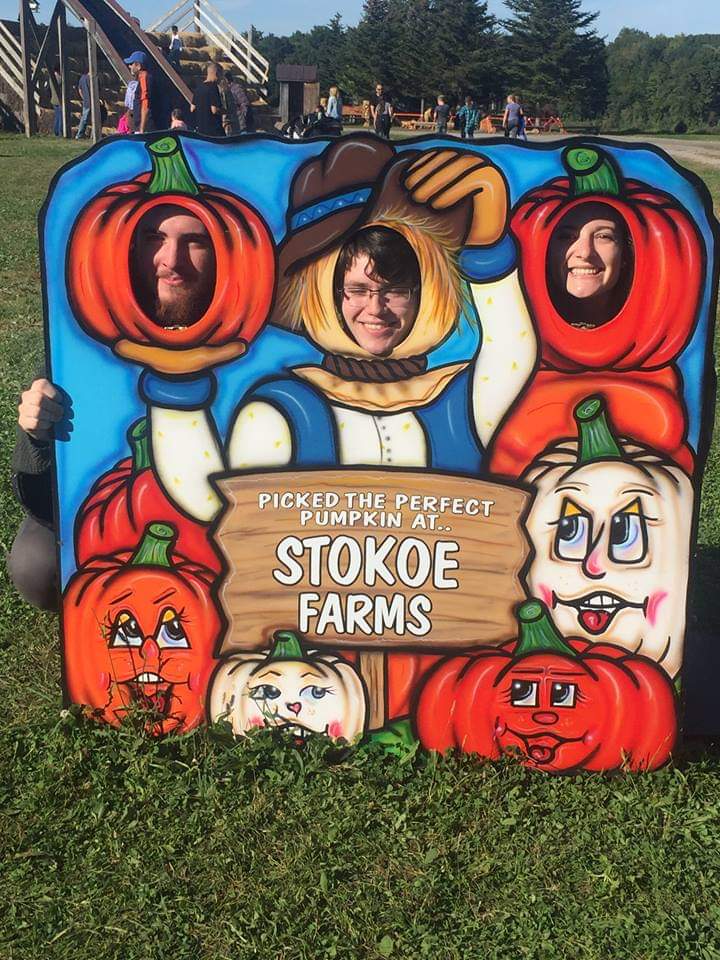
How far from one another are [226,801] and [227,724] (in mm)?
262

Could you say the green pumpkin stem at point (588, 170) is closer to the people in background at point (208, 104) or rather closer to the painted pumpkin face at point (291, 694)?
the painted pumpkin face at point (291, 694)

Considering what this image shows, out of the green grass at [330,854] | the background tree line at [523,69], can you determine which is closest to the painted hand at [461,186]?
the green grass at [330,854]

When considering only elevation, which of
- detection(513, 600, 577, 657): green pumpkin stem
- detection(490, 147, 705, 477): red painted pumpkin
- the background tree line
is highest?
the background tree line

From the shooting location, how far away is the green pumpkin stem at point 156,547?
9.84ft

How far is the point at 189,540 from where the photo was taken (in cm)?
300

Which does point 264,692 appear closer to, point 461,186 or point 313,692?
point 313,692

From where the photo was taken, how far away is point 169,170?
279 cm

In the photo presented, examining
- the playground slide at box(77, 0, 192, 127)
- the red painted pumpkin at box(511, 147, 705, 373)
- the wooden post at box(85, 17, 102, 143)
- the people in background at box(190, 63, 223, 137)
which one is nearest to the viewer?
the red painted pumpkin at box(511, 147, 705, 373)

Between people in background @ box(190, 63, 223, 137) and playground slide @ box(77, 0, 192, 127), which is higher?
playground slide @ box(77, 0, 192, 127)

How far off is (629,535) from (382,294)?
3.32 feet

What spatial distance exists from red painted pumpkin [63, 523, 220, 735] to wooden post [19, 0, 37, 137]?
26.9 meters

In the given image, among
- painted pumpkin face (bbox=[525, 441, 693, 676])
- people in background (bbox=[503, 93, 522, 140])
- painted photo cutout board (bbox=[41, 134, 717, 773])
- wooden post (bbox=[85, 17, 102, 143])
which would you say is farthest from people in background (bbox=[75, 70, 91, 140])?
painted pumpkin face (bbox=[525, 441, 693, 676])

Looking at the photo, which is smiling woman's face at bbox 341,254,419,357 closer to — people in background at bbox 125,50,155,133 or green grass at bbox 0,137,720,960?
green grass at bbox 0,137,720,960

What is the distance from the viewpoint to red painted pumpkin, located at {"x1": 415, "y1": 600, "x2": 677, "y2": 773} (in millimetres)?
2998
